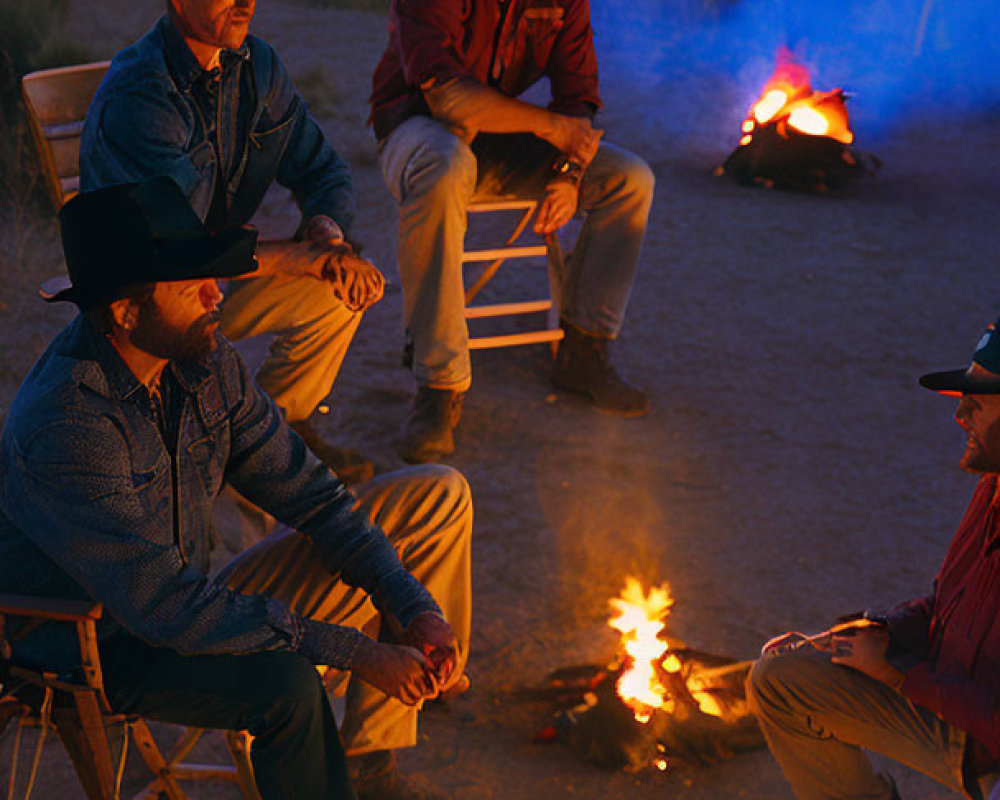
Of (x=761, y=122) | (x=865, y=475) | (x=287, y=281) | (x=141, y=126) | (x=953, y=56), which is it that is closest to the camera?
(x=141, y=126)

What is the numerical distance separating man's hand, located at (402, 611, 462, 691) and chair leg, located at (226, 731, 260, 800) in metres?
0.49

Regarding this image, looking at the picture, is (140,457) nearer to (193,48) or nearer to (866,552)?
(193,48)

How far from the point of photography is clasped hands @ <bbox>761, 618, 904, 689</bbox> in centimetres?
258

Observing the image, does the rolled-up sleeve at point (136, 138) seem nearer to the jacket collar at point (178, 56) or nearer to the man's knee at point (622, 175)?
the jacket collar at point (178, 56)

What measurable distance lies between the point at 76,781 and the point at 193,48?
A: 7.94 ft

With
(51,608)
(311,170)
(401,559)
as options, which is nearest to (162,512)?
(51,608)

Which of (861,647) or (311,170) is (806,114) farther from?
(861,647)

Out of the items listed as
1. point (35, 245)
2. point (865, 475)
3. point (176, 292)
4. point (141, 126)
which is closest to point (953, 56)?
point (865, 475)

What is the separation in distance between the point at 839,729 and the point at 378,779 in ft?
4.29

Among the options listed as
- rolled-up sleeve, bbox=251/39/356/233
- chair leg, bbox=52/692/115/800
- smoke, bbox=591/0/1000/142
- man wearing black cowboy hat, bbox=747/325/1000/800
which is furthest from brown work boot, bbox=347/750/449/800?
smoke, bbox=591/0/1000/142

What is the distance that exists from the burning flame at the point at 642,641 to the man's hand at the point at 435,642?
0.83 meters

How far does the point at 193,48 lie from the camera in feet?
11.8

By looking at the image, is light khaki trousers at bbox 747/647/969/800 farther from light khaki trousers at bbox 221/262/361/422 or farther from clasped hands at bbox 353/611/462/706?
light khaki trousers at bbox 221/262/361/422

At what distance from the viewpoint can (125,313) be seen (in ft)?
7.72
